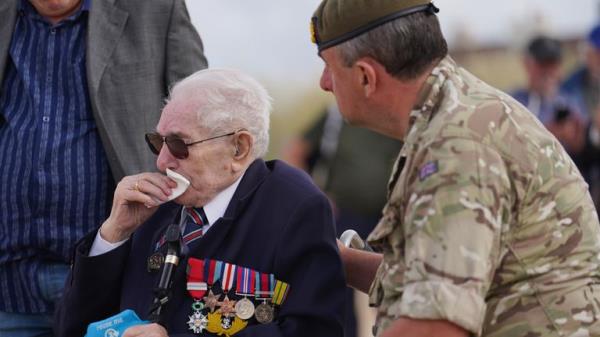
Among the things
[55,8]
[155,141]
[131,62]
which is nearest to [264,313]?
[155,141]

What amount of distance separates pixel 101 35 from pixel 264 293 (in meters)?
1.30

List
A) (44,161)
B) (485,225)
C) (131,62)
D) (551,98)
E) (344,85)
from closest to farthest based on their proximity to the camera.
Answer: (485,225)
(344,85)
(44,161)
(131,62)
(551,98)

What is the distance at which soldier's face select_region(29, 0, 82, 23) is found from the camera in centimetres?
425

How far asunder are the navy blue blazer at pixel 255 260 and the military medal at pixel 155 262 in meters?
0.03

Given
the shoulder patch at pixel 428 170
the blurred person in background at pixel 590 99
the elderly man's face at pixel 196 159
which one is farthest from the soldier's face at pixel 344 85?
the blurred person in background at pixel 590 99

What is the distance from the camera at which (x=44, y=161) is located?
4160 millimetres

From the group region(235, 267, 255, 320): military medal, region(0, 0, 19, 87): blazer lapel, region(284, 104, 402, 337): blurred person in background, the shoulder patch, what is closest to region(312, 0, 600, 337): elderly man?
the shoulder patch

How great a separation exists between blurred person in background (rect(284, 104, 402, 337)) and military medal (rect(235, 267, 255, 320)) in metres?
3.49

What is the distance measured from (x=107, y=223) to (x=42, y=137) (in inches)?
20.0

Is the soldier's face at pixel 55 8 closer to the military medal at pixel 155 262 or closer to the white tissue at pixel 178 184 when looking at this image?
the white tissue at pixel 178 184

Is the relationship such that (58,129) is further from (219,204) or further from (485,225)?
(485,225)

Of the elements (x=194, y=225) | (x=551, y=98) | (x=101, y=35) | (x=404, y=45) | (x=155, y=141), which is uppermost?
(x=404, y=45)

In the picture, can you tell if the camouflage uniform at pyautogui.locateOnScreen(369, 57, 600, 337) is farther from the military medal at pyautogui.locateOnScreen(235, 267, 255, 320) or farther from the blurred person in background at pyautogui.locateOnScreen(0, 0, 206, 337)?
the blurred person in background at pyautogui.locateOnScreen(0, 0, 206, 337)

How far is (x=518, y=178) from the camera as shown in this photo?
2.81 m
